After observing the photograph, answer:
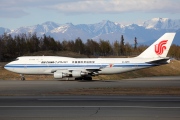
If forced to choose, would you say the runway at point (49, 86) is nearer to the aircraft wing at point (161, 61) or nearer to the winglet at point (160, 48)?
the aircraft wing at point (161, 61)

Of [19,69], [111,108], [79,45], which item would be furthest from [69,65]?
[79,45]

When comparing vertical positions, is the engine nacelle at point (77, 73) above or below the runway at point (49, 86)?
above

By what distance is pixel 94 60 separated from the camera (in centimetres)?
4503

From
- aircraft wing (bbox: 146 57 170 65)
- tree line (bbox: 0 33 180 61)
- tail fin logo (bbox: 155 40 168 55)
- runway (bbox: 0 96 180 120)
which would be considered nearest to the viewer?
runway (bbox: 0 96 180 120)

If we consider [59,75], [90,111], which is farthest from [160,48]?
[90,111]

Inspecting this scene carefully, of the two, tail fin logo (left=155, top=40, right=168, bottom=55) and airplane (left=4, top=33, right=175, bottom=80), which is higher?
tail fin logo (left=155, top=40, right=168, bottom=55)

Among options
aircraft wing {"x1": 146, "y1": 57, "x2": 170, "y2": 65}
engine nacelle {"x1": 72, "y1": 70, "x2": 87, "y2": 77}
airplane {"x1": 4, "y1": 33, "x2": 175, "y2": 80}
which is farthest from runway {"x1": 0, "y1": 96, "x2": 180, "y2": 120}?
airplane {"x1": 4, "y1": 33, "x2": 175, "y2": 80}

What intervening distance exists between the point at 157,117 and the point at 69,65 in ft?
101

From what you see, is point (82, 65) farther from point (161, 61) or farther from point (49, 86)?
point (49, 86)

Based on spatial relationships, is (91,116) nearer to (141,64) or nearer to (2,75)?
(141,64)

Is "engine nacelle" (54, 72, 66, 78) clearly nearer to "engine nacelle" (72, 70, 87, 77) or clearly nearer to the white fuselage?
"engine nacelle" (72, 70, 87, 77)

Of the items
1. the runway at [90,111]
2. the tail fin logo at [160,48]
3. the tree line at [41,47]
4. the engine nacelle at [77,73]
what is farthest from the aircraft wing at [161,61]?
the tree line at [41,47]

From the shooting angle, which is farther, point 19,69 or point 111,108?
point 19,69

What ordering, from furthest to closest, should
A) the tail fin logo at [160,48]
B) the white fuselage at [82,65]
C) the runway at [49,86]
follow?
1. the tail fin logo at [160,48]
2. the white fuselage at [82,65]
3. the runway at [49,86]
